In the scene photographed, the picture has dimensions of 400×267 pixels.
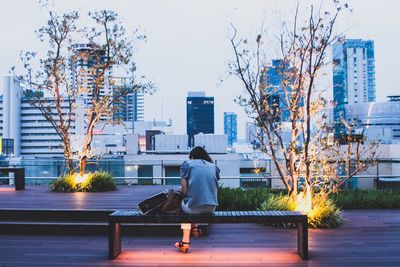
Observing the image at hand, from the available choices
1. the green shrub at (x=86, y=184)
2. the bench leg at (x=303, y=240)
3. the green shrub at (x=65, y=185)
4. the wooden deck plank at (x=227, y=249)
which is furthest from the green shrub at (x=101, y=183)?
the bench leg at (x=303, y=240)

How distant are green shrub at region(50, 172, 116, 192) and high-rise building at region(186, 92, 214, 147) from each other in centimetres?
10981

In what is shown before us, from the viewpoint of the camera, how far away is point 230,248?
5.38 metres

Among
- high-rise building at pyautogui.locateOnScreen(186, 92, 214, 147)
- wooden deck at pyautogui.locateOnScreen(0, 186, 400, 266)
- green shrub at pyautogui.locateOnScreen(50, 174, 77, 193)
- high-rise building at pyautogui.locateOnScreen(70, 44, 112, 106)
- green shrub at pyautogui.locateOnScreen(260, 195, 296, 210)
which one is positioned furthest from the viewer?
high-rise building at pyautogui.locateOnScreen(186, 92, 214, 147)

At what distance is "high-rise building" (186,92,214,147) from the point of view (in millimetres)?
121625

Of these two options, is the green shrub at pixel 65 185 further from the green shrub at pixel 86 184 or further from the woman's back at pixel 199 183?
the woman's back at pixel 199 183

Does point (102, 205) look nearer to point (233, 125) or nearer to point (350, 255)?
point (350, 255)

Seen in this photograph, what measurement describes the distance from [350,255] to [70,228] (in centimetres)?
383

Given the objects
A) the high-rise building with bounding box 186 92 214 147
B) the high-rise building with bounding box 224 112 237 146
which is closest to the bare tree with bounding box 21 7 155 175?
the high-rise building with bounding box 186 92 214 147

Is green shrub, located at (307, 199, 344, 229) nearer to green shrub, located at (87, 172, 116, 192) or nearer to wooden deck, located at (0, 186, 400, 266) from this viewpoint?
wooden deck, located at (0, 186, 400, 266)

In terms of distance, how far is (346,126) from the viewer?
22.5ft

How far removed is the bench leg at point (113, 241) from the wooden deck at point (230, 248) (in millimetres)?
79

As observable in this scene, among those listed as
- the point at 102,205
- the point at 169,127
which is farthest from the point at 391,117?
the point at 102,205

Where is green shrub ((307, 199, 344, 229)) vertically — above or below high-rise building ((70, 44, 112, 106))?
below

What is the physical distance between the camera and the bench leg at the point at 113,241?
4887 mm
